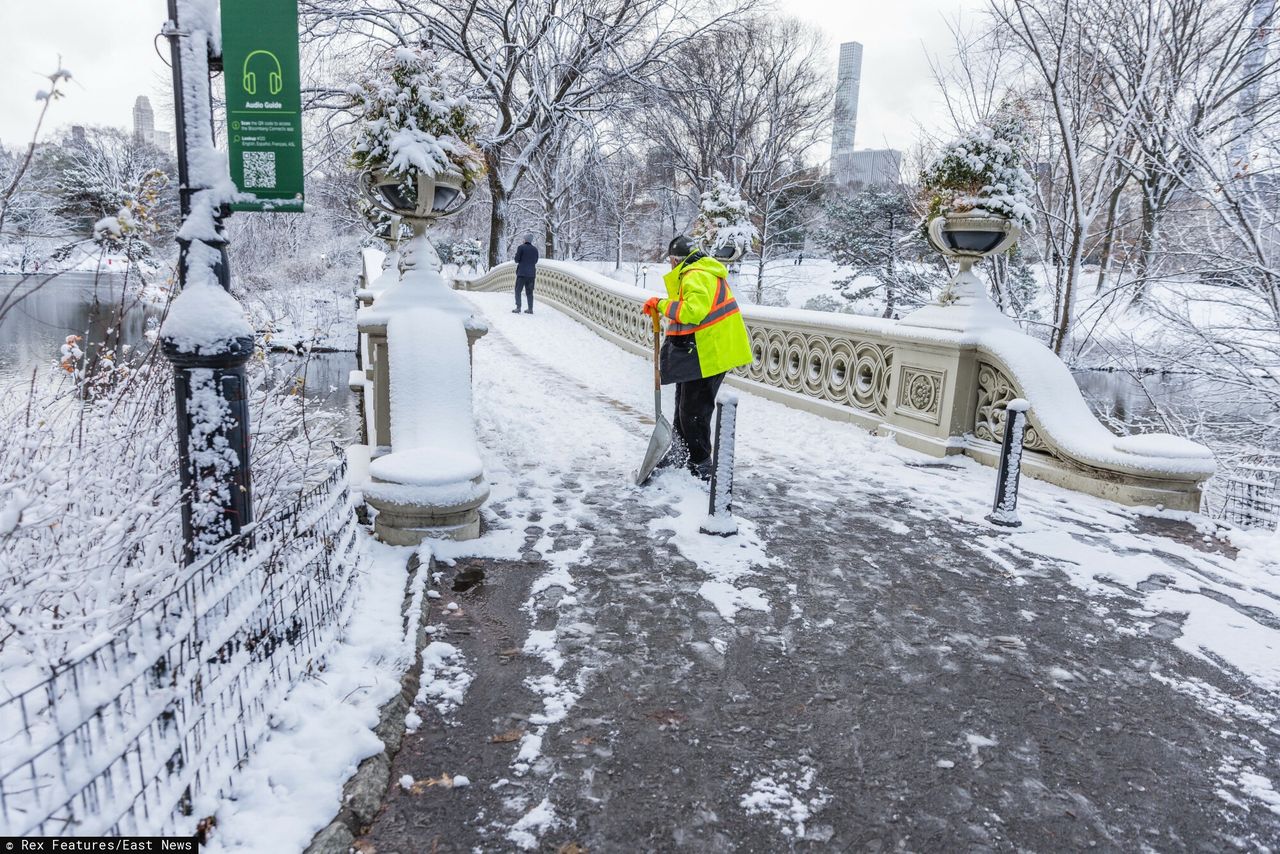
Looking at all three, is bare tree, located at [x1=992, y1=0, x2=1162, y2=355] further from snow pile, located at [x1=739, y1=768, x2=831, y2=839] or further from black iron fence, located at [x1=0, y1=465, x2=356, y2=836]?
black iron fence, located at [x1=0, y1=465, x2=356, y2=836]

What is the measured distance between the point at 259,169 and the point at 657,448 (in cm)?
348

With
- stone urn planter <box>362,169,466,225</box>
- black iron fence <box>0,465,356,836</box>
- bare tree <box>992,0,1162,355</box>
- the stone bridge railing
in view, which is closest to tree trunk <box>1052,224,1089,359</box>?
bare tree <box>992,0,1162,355</box>

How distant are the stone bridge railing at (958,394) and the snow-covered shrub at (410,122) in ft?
14.7

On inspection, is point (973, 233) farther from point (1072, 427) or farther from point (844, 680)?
point (844, 680)

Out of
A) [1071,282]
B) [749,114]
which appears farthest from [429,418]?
[749,114]

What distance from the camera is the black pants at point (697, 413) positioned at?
18.5 ft

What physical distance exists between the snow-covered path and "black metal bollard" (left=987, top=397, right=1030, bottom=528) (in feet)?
0.54

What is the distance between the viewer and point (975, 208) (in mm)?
6984

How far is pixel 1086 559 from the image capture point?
4648 mm

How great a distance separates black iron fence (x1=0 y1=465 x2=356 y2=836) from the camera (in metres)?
1.80

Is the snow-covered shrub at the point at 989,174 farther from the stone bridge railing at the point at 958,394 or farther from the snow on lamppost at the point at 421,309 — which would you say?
the snow on lamppost at the point at 421,309

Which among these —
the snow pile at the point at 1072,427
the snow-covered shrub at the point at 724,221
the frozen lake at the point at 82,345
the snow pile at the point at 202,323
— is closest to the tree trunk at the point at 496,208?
the frozen lake at the point at 82,345

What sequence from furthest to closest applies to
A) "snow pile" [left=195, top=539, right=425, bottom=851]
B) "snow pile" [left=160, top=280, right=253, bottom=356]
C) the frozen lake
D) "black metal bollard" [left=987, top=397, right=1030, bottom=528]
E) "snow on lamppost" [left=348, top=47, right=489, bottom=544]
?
→ 1. the frozen lake
2. "black metal bollard" [left=987, top=397, right=1030, bottom=528]
3. "snow on lamppost" [left=348, top=47, right=489, bottom=544]
4. "snow pile" [left=160, top=280, right=253, bottom=356]
5. "snow pile" [left=195, top=539, right=425, bottom=851]

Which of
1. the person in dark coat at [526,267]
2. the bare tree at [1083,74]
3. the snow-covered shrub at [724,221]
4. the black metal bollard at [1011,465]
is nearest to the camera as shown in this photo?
the black metal bollard at [1011,465]
